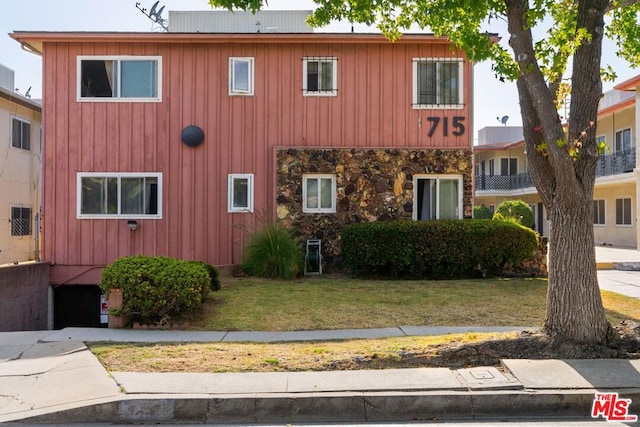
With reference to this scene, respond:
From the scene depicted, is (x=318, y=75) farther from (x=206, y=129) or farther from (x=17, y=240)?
(x=17, y=240)

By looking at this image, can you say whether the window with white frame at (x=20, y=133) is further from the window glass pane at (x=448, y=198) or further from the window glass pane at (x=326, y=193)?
the window glass pane at (x=448, y=198)

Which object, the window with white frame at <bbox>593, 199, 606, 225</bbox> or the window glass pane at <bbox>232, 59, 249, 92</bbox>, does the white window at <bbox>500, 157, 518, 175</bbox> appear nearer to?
the window with white frame at <bbox>593, 199, 606, 225</bbox>

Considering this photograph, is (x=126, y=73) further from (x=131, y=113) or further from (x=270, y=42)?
(x=270, y=42)

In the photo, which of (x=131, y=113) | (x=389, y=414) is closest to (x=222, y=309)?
(x=389, y=414)

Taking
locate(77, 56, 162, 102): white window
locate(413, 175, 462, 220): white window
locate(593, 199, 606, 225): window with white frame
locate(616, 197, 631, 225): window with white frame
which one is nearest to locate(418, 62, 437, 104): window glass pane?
locate(413, 175, 462, 220): white window

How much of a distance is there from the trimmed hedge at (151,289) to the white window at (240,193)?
538 centimetres

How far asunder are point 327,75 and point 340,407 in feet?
34.5

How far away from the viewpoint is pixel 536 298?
10.2 m

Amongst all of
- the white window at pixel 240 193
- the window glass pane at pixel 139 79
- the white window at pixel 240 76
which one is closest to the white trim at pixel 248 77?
the white window at pixel 240 76

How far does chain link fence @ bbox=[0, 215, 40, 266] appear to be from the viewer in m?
17.2

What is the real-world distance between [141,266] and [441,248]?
6.88 metres

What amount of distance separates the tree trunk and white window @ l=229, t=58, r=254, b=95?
9.45 metres

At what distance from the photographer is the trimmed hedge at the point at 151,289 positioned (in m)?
8.13

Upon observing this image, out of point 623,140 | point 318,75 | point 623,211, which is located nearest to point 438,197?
point 318,75
